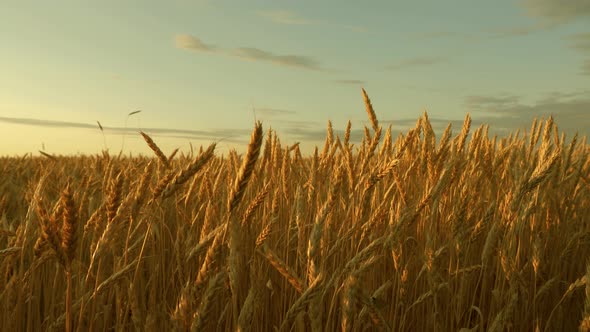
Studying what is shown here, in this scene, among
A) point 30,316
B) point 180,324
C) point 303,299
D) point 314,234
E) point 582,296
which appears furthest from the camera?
→ point 582,296

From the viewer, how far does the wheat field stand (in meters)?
1.25

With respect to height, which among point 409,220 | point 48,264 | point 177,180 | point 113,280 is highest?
point 177,180

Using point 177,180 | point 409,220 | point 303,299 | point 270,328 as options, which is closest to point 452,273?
point 409,220

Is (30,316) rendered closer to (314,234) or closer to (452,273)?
(314,234)

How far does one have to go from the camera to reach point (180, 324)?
4.52 feet

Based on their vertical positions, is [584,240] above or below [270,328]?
above

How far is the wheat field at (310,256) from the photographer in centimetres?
125

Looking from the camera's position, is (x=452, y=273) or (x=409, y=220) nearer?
(x=409, y=220)

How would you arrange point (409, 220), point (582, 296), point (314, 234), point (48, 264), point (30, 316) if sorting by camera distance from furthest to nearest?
1. point (582, 296)
2. point (48, 264)
3. point (30, 316)
4. point (409, 220)
5. point (314, 234)

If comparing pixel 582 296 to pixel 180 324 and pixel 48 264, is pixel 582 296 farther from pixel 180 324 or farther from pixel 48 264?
pixel 48 264

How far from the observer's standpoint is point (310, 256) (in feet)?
4.11

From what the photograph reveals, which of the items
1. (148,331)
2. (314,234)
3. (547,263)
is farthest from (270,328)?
(547,263)

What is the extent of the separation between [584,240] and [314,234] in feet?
6.32

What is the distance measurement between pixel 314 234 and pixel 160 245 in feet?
4.36
